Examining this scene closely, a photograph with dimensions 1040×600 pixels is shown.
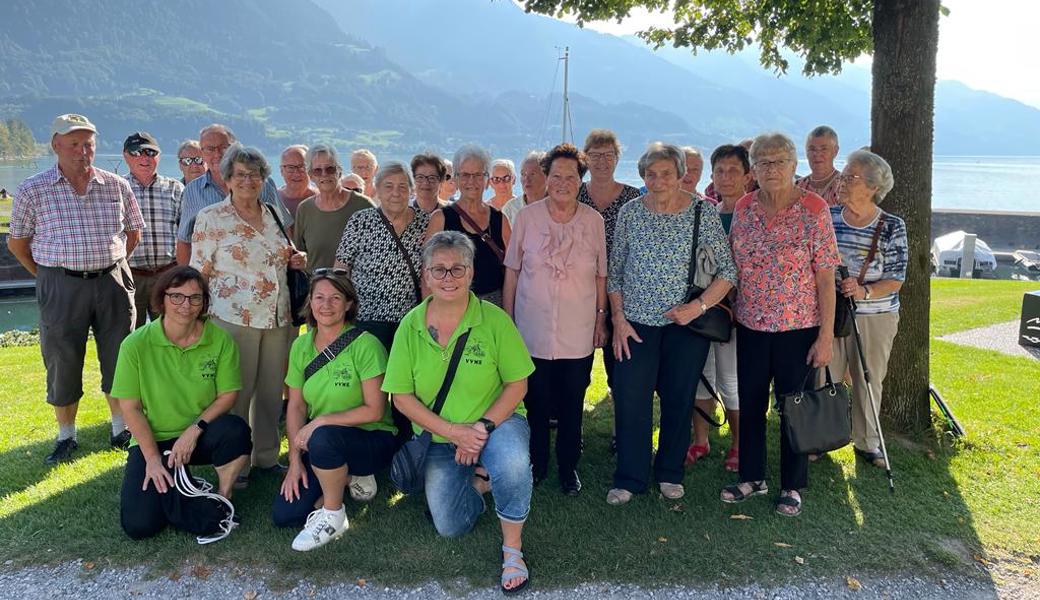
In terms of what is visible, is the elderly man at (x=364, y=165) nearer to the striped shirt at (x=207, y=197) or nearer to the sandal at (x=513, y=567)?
the striped shirt at (x=207, y=197)

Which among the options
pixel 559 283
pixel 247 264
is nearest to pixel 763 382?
pixel 559 283

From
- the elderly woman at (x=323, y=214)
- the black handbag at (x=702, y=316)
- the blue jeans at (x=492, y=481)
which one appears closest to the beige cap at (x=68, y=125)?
the elderly woman at (x=323, y=214)

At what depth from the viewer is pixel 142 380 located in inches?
159

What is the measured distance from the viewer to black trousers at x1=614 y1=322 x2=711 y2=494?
13.5 feet

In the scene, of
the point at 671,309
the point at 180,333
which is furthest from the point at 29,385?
the point at 671,309

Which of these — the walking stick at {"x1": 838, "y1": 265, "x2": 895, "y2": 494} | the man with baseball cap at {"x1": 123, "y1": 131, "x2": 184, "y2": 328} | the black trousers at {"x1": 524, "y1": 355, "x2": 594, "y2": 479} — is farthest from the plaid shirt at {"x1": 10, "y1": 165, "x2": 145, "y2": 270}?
the walking stick at {"x1": 838, "y1": 265, "x2": 895, "y2": 494}

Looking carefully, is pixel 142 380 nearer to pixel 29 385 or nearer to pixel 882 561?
pixel 882 561

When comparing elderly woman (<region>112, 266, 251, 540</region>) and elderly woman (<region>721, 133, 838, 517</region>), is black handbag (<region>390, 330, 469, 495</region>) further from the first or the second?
elderly woman (<region>721, 133, 838, 517</region>)

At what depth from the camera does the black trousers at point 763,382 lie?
400 centimetres

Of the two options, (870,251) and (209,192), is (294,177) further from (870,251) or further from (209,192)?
(870,251)

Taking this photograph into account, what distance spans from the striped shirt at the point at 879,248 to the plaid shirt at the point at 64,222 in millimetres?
5151

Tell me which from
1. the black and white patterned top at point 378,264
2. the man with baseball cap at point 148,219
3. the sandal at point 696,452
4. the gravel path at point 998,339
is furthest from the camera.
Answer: the gravel path at point 998,339

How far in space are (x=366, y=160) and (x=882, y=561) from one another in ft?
18.3

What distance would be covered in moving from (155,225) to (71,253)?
0.90m
